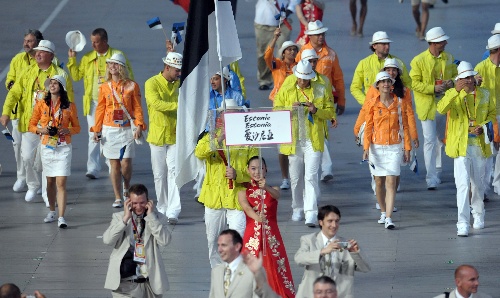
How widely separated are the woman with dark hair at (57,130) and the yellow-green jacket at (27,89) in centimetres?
85

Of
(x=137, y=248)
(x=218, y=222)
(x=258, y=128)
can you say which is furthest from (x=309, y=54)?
(x=137, y=248)

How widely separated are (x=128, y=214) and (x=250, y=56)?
1546 centimetres

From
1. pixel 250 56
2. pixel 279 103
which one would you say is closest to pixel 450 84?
pixel 279 103

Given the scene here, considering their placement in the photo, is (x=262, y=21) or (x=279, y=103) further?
(x=262, y=21)

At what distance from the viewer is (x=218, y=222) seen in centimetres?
1569

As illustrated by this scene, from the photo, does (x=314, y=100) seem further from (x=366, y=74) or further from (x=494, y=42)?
(x=494, y=42)

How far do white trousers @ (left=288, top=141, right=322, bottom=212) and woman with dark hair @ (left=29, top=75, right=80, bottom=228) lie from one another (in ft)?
9.67

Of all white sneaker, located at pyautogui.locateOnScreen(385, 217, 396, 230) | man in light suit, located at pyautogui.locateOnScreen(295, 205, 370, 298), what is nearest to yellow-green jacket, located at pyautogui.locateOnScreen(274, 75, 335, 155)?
white sneaker, located at pyautogui.locateOnScreen(385, 217, 396, 230)

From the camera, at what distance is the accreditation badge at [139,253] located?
13445 millimetres

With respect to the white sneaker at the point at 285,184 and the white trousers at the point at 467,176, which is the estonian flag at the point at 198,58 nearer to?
the white trousers at the point at 467,176

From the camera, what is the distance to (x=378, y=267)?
1636 cm

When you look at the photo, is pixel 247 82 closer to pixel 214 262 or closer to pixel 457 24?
pixel 457 24

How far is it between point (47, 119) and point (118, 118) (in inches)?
39.8

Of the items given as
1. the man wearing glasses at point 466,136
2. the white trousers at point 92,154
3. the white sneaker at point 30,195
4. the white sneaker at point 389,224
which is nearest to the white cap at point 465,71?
the man wearing glasses at point 466,136
